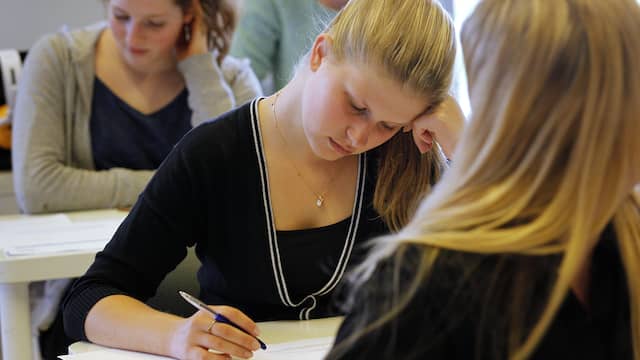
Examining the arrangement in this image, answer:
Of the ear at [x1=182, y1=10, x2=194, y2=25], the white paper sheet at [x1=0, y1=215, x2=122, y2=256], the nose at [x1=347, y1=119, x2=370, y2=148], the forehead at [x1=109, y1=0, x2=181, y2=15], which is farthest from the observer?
the ear at [x1=182, y1=10, x2=194, y2=25]

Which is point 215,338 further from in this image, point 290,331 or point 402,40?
point 402,40

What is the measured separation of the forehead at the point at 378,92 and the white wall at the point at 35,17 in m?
3.12

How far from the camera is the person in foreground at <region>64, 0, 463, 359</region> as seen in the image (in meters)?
1.26

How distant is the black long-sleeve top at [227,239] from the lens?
1.38m

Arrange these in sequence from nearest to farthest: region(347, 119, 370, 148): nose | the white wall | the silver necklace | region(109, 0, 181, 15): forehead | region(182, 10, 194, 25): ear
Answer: region(347, 119, 370, 148): nose
the silver necklace
region(109, 0, 181, 15): forehead
region(182, 10, 194, 25): ear
the white wall

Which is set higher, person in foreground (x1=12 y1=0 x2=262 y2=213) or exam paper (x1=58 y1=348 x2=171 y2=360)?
person in foreground (x1=12 y1=0 x2=262 y2=213)

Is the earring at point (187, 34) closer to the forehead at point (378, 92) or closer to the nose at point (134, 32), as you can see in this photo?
the nose at point (134, 32)

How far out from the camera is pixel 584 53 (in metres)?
0.81

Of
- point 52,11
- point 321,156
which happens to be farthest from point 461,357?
point 52,11

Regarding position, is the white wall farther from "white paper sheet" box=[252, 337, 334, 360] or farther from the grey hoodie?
"white paper sheet" box=[252, 337, 334, 360]

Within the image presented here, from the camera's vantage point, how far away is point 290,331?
1.40 metres

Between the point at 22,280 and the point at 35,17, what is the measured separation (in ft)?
9.21

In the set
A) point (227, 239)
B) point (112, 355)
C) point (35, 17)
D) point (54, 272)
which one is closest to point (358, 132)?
point (227, 239)

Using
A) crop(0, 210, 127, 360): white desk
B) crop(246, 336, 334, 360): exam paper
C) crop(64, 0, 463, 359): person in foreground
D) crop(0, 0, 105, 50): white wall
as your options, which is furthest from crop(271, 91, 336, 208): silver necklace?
crop(0, 0, 105, 50): white wall
